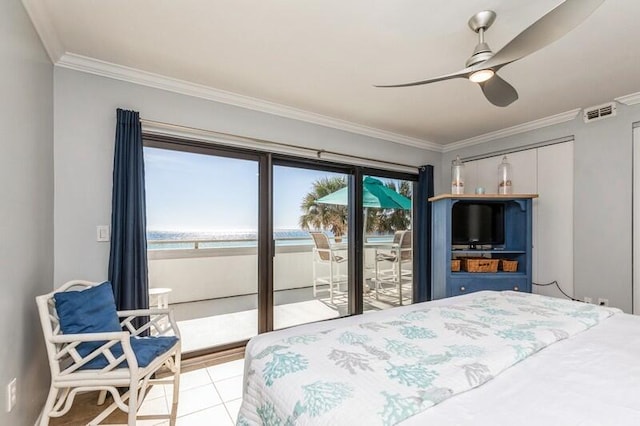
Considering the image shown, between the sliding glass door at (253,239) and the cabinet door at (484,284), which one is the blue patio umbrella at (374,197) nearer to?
the sliding glass door at (253,239)

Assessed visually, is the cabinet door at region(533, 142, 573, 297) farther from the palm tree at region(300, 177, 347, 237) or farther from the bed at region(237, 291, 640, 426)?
the palm tree at region(300, 177, 347, 237)

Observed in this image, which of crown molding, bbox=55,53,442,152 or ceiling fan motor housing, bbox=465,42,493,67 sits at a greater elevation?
crown molding, bbox=55,53,442,152

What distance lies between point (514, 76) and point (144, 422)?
3533 millimetres

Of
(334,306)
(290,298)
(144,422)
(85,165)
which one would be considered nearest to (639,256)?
(334,306)

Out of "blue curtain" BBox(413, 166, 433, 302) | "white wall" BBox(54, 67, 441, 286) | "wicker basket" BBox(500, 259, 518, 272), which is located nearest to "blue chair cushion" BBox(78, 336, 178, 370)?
"white wall" BBox(54, 67, 441, 286)

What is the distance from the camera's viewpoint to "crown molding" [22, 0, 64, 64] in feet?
5.44

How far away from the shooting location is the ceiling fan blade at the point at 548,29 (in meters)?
1.22

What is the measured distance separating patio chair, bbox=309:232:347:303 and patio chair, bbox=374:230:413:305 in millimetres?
589

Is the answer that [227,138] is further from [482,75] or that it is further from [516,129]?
[516,129]

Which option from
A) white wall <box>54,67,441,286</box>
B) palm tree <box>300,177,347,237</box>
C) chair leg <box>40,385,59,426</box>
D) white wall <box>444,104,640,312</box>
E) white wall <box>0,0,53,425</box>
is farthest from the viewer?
palm tree <box>300,177,347,237</box>

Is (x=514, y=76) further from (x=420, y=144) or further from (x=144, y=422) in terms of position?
(x=144, y=422)

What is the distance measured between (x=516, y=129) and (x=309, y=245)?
277 centimetres

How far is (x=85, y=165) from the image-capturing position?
7.40 feet

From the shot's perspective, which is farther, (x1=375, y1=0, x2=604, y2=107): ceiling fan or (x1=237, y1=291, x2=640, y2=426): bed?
(x1=375, y1=0, x2=604, y2=107): ceiling fan
